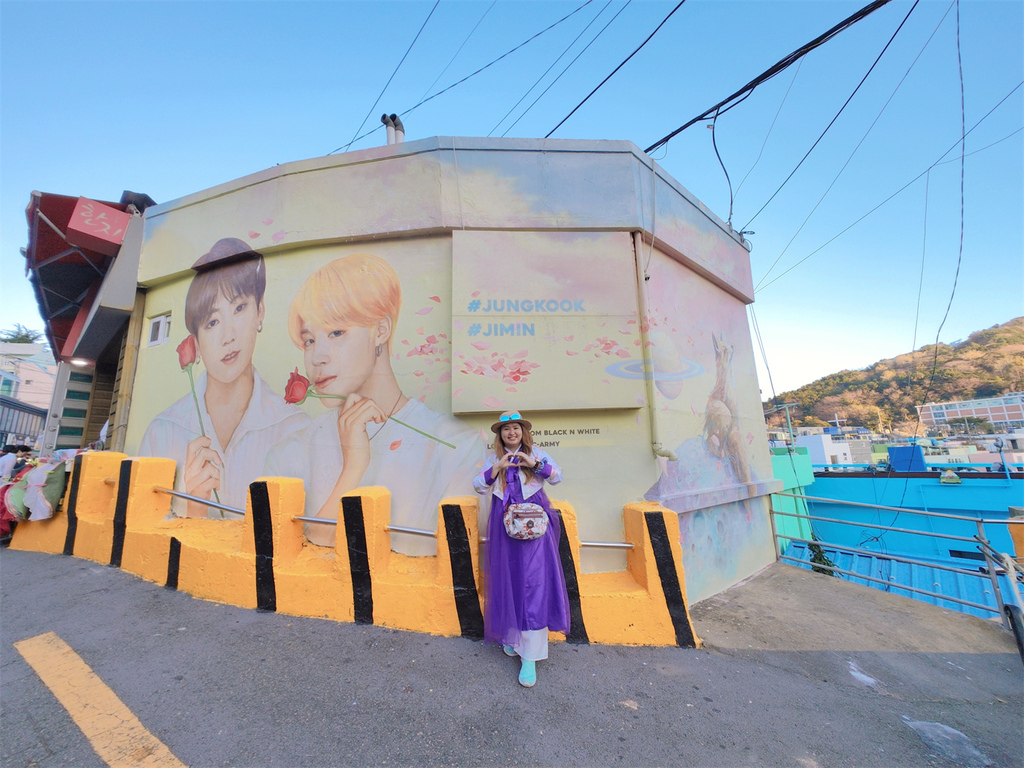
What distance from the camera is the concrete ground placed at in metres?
2.05

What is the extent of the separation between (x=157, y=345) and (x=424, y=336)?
4513mm

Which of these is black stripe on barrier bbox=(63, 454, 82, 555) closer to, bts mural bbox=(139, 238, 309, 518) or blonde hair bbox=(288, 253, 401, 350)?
bts mural bbox=(139, 238, 309, 518)

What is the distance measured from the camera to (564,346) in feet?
13.4

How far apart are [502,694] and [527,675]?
20 centimetres

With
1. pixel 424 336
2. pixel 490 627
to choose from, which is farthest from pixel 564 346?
pixel 490 627

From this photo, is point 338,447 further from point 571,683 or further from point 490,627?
point 571,683

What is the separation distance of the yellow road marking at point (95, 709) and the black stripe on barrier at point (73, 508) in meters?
2.75

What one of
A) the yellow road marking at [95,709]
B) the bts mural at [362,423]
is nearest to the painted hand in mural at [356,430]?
the bts mural at [362,423]

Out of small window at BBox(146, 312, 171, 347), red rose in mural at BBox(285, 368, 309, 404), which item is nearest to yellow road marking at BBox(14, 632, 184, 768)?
red rose in mural at BBox(285, 368, 309, 404)

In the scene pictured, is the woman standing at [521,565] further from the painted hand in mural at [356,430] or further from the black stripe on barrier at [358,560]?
the painted hand in mural at [356,430]

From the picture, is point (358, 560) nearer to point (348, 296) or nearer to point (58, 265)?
point (348, 296)

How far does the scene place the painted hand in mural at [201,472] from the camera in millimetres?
4844

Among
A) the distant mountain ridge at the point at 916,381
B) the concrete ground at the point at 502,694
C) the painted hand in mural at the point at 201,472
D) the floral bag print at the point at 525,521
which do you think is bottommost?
the concrete ground at the point at 502,694

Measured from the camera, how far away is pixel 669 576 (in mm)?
3211
